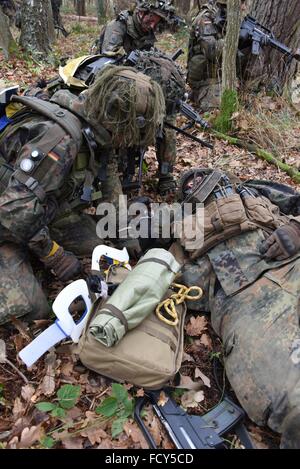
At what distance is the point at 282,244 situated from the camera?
10.4 feet

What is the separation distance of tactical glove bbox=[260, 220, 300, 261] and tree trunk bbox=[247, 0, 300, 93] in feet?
15.8

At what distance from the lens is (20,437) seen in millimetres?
2506

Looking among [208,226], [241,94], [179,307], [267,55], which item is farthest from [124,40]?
[179,307]

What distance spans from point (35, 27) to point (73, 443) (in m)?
8.30

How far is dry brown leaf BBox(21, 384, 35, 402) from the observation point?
9.08ft

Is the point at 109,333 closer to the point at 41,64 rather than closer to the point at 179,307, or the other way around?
the point at 179,307

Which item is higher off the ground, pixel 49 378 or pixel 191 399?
pixel 191 399

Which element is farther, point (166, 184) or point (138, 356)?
point (166, 184)

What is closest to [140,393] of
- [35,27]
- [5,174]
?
[5,174]

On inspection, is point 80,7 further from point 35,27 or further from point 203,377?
Result: point 203,377

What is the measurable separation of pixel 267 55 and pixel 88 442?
7.14 meters

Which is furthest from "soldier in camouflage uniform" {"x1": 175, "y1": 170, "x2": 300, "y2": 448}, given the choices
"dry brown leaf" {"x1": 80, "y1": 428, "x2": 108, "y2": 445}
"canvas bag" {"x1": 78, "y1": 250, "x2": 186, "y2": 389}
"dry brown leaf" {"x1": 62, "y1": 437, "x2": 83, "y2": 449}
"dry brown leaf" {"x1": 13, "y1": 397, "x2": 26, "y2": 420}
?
"dry brown leaf" {"x1": 13, "y1": 397, "x2": 26, "y2": 420}

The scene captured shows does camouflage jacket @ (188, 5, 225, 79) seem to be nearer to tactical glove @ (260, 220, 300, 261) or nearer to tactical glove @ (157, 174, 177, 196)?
tactical glove @ (157, 174, 177, 196)

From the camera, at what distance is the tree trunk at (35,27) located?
27.0 ft
